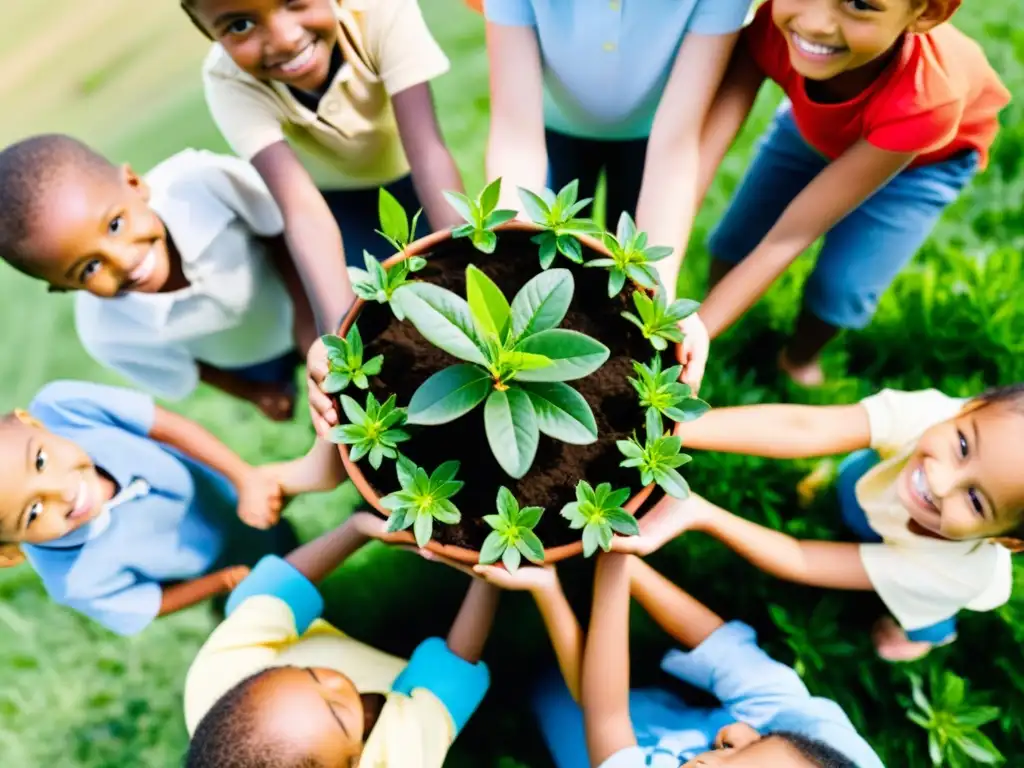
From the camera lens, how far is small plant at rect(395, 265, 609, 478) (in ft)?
2.18

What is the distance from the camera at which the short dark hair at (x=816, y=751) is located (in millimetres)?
859

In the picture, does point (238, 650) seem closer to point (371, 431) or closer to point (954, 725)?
point (371, 431)

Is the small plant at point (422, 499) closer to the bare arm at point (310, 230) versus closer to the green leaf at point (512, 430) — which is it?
the green leaf at point (512, 430)

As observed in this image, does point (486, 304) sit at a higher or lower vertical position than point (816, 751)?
higher

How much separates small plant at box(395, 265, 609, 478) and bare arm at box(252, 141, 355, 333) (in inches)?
13.6

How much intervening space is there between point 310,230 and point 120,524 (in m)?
0.50

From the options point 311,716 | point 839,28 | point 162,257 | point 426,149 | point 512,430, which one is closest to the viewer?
point 512,430

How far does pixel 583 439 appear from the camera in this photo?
0.67 m

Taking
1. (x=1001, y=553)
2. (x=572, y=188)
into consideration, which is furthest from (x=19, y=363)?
(x=1001, y=553)

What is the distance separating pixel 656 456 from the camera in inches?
28.0

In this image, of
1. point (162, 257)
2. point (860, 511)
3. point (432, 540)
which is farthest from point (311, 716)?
point (860, 511)

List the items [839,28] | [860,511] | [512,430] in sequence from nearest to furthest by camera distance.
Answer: [512,430] → [839,28] → [860,511]

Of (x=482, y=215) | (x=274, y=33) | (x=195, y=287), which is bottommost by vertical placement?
(x=195, y=287)

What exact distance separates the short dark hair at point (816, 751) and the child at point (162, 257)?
968 millimetres
